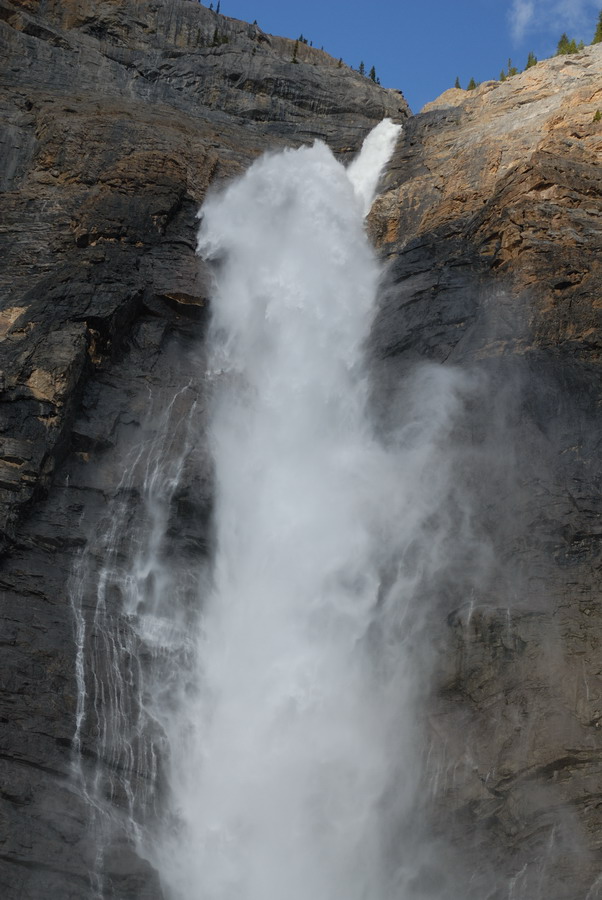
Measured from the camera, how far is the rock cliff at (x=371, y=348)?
1606 cm

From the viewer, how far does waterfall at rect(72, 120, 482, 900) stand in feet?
53.3

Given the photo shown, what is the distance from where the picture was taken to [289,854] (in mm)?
16203

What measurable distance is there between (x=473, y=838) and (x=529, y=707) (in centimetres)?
268

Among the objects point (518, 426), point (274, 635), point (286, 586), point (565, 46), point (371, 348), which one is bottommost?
point (274, 635)

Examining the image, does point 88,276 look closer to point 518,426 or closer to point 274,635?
point 274,635

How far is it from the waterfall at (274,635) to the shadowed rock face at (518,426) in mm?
1002

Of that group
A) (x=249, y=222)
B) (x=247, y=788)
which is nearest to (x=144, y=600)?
(x=247, y=788)

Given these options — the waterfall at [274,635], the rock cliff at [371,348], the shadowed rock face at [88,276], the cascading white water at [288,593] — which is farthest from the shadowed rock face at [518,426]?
the shadowed rock face at [88,276]

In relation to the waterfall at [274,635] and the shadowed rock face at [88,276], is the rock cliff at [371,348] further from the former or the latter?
the waterfall at [274,635]

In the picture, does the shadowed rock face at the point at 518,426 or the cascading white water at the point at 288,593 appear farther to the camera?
the cascading white water at the point at 288,593

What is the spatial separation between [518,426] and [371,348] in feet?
19.8

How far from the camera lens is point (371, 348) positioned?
2539 cm

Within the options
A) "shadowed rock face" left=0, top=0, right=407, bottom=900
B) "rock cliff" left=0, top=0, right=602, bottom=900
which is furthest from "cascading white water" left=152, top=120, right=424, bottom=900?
"shadowed rock face" left=0, top=0, right=407, bottom=900

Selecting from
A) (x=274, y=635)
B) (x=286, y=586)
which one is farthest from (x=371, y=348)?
Answer: (x=274, y=635)
